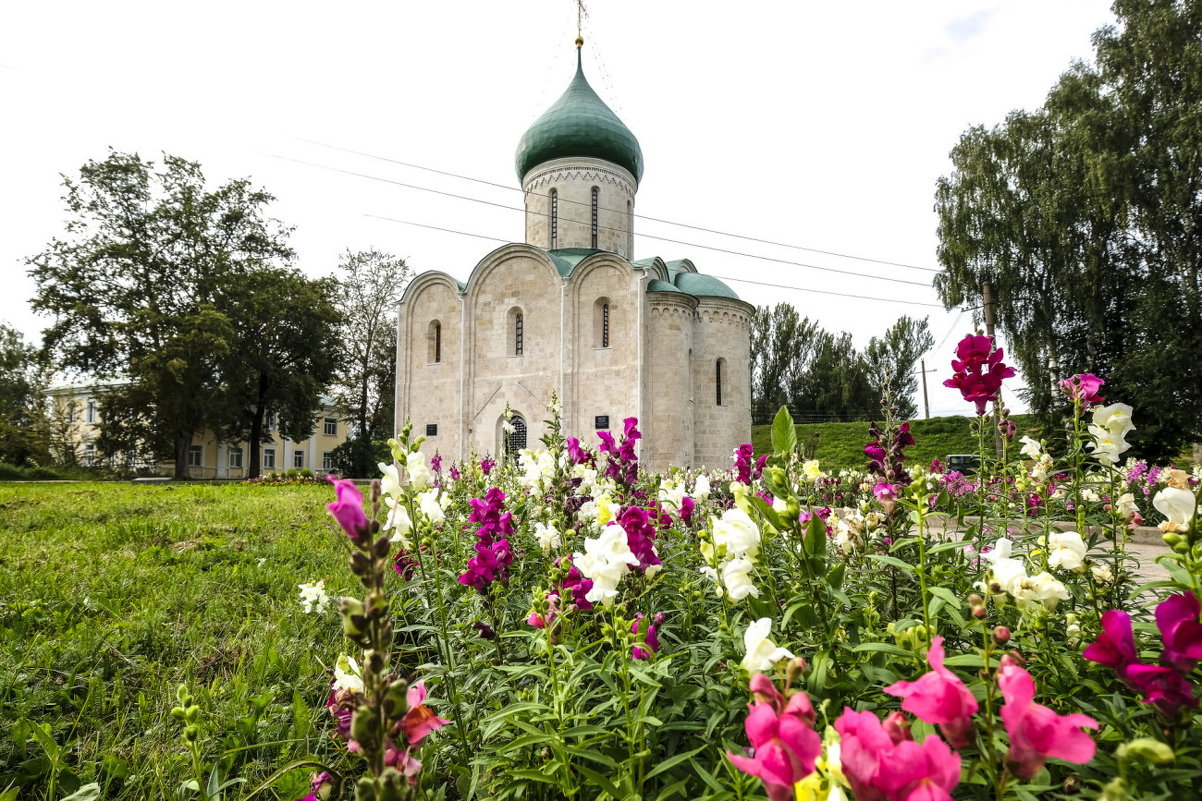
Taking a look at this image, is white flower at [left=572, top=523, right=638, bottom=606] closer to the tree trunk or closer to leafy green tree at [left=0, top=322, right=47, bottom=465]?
the tree trunk

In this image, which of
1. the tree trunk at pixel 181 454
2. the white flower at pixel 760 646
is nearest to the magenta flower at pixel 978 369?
the white flower at pixel 760 646

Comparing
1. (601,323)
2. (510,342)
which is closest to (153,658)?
(601,323)

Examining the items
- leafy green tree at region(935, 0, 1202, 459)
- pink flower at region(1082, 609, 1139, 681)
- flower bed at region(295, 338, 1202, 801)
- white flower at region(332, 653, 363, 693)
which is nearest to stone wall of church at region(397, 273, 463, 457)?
leafy green tree at region(935, 0, 1202, 459)

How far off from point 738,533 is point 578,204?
22.6 metres

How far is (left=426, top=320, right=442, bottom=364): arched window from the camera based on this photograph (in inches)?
899

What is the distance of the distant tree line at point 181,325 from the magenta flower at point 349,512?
26.6 m

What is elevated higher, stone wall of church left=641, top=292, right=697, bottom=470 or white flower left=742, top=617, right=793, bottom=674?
stone wall of church left=641, top=292, right=697, bottom=470

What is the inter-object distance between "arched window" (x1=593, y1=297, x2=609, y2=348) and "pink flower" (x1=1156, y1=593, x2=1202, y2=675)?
19.8 m

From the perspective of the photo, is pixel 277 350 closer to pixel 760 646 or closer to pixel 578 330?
pixel 578 330

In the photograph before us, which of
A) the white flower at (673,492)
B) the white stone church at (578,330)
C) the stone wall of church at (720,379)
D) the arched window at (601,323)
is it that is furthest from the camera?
the stone wall of church at (720,379)

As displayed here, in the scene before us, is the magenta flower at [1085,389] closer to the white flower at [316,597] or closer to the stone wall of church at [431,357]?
the white flower at [316,597]

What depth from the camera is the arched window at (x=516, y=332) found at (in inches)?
861

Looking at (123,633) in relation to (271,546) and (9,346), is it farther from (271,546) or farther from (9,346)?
(9,346)

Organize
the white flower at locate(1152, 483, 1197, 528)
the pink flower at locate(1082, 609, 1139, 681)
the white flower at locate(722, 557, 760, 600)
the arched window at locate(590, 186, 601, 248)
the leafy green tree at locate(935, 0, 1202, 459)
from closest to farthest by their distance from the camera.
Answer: the pink flower at locate(1082, 609, 1139, 681) < the white flower at locate(1152, 483, 1197, 528) < the white flower at locate(722, 557, 760, 600) < the leafy green tree at locate(935, 0, 1202, 459) < the arched window at locate(590, 186, 601, 248)
